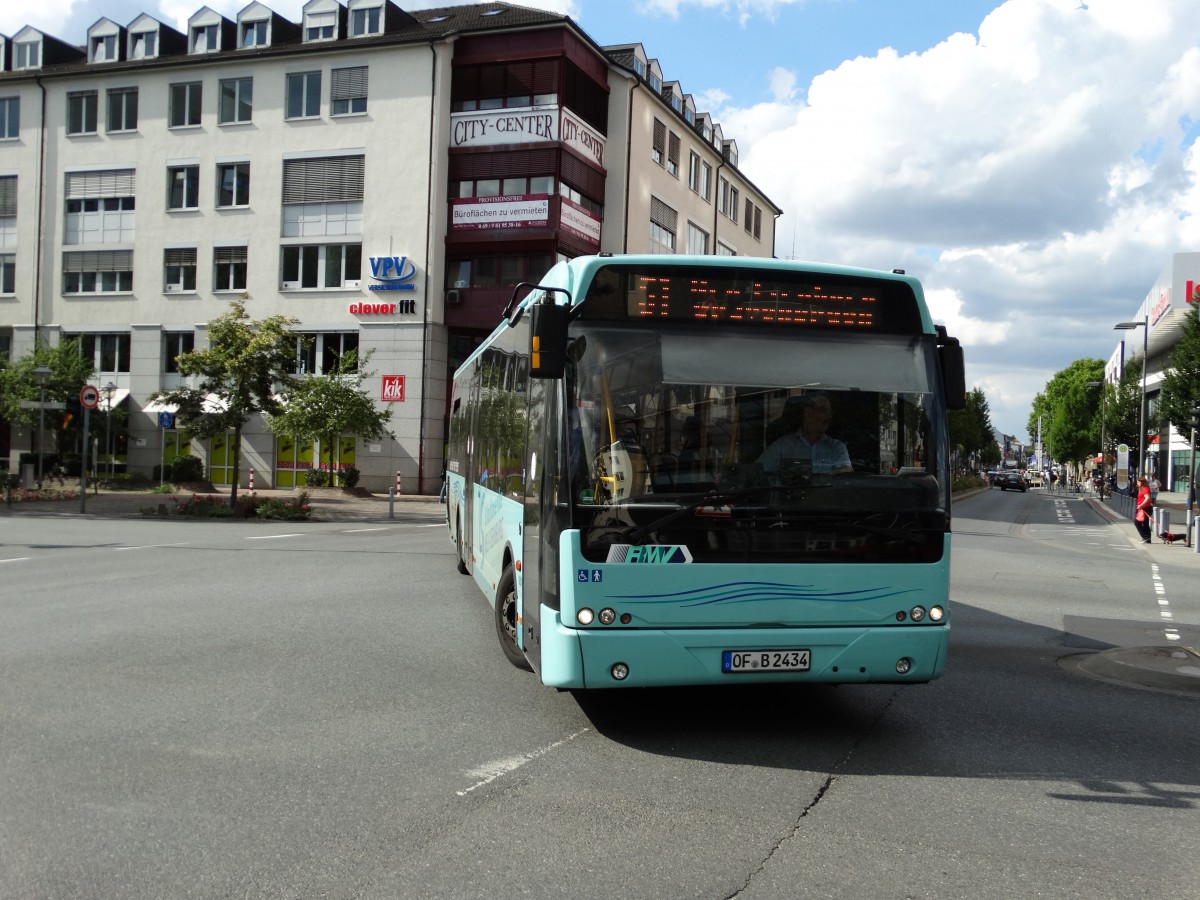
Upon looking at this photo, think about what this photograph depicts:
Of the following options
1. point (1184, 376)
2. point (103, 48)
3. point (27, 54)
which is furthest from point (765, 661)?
point (27, 54)

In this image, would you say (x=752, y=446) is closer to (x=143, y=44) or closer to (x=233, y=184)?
(x=233, y=184)

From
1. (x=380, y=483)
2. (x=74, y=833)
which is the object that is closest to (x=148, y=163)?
(x=380, y=483)

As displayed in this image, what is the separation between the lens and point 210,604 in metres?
11.3

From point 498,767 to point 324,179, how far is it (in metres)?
38.6

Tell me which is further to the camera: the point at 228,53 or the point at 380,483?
the point at 228,53

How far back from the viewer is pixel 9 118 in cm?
4594

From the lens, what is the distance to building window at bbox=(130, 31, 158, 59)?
44.8 metres

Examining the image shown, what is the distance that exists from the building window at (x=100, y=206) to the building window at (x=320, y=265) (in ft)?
23.9

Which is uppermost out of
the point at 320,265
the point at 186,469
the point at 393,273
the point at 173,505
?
the point at 320,265

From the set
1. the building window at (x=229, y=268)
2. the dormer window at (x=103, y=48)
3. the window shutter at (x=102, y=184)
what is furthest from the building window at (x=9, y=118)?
the building window at (x=229, y=268)

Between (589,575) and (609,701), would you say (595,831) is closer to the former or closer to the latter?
(589,575)

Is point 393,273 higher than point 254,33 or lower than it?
lower

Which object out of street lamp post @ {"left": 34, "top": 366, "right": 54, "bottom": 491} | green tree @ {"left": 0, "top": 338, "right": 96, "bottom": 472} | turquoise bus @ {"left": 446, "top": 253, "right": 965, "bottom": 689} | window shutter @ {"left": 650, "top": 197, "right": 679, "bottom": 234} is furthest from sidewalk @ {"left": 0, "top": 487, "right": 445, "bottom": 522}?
turquoise bus @ {"left": 446, "top": 253, "right": 965, "bottom": 689}

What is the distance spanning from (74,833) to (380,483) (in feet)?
117
